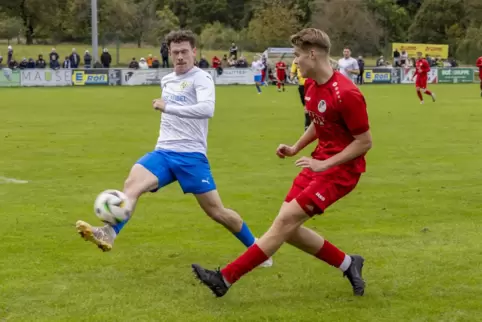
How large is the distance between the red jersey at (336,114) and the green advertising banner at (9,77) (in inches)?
1553

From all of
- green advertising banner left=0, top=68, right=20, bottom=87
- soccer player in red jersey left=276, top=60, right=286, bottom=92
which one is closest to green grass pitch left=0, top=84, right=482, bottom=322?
soccer player in red jersey left=276, top=60, right=286, bottom=92

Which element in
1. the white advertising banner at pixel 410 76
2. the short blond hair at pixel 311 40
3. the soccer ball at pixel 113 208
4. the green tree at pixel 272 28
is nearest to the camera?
the short blond hair at pixel 311 40

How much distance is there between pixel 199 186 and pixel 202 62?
44.9 meters

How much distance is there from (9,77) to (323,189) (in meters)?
40.0

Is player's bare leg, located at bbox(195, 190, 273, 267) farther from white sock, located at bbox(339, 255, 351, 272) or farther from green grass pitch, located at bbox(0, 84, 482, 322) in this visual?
white sock, located at bbox(339, 255, 351, 272)

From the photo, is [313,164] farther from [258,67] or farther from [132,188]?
[258,67]

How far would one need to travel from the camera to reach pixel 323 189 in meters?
5.76

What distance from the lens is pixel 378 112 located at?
25688mm

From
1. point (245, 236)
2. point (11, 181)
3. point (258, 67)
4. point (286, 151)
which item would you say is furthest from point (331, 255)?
point (258, 67)

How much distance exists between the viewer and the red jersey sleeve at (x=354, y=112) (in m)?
5.59

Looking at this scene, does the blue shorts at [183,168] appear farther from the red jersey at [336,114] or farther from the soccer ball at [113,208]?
the red jersey at [336,114]

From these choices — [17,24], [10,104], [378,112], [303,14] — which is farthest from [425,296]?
[303,14]

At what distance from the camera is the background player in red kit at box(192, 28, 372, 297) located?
5641mm

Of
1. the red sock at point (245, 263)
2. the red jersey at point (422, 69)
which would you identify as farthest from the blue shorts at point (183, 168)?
the red jersey at point (422, 69)
